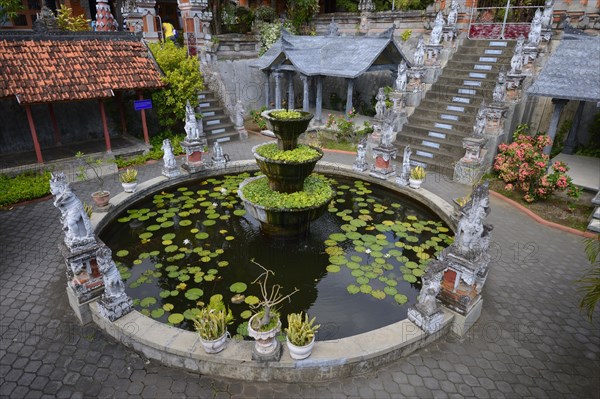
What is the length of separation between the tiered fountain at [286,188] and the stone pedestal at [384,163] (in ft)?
11.5

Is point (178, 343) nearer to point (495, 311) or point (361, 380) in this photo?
point (361, 380)

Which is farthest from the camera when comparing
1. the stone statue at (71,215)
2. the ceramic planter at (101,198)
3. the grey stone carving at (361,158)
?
the grey stone carving at (361,158)

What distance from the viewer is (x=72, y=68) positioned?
41.3ft

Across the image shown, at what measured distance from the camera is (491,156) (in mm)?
12688

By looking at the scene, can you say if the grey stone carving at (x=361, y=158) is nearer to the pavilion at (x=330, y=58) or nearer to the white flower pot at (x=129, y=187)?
the pavilion at (x=330, y=58)

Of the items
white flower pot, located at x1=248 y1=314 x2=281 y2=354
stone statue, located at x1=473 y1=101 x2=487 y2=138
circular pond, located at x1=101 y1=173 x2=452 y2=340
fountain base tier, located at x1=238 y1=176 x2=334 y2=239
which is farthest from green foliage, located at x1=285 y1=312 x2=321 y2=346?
stone statue, located at x1=473 y1=101 x2=487 y2=138

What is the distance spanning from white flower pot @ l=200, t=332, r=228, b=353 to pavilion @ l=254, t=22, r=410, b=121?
12835 mm

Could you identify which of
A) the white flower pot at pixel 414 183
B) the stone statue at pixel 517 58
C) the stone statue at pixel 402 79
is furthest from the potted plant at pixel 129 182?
the stone statue at pixel 517 58

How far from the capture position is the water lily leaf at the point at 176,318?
20.9ft

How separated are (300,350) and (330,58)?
49.1 feet

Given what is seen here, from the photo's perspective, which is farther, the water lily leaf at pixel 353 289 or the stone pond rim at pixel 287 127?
the stone pond rim at pixel 287 127

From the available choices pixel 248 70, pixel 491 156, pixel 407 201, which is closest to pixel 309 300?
pixel 407 201

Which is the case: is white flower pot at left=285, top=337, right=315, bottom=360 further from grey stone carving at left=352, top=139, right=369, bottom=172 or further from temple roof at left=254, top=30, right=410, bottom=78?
temple roof at left=254, top=30, right=410, bottom=78

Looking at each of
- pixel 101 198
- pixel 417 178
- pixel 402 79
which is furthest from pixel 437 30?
pixel 101 198
